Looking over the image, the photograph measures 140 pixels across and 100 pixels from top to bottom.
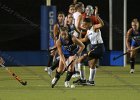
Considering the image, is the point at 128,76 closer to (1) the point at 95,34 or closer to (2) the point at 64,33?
(1) the point at 95,34

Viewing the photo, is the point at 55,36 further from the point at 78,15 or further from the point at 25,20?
the point at 25,20

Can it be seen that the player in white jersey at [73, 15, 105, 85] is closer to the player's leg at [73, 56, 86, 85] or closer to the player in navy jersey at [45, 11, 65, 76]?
the player's leg at [73, 56, 86, 85]

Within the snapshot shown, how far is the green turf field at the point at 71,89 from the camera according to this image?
1564 centimetres

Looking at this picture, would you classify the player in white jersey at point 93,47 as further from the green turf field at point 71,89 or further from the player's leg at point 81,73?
the green turf field at point 71,89

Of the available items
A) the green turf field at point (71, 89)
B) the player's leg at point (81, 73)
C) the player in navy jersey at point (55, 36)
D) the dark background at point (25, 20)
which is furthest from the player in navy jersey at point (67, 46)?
the dark background at point (25, 20)

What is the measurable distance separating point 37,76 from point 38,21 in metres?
8.08

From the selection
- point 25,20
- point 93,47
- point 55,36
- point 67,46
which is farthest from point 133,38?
point 25,20

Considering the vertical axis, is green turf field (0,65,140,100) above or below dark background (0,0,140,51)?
below

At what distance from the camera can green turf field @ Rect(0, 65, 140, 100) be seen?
15641mm

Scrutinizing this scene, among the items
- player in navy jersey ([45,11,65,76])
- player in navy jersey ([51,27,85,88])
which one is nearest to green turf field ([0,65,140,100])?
player in navy jersey ([45,11,65,76])

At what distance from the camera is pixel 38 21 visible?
2911cm

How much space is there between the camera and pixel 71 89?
17234 millimetres

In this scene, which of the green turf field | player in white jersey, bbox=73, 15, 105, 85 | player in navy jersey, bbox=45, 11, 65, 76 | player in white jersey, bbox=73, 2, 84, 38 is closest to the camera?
the green turf field

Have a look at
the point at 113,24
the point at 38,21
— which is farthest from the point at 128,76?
the point at 38,21
